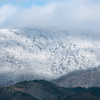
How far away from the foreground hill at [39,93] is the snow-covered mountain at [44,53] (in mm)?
42674

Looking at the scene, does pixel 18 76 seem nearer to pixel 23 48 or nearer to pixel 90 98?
pixel 23 48

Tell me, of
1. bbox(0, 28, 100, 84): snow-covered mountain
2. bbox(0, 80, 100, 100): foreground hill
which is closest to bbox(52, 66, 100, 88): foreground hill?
bbox(0, 28, 100, 84): snow-covered mountain

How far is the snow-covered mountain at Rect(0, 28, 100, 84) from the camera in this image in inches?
5281

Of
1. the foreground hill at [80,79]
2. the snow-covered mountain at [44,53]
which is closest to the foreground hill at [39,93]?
the foreground hill at [80,79]

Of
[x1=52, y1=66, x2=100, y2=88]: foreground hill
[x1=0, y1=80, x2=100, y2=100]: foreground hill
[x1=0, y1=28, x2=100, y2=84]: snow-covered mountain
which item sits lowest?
[x1=0, y1=80, x2=100, y2=100]: foreground hill

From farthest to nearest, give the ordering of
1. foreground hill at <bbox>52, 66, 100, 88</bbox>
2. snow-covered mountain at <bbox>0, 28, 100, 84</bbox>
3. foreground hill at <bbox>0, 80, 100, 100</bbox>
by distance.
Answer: snow-covered mountain at <bbox>0, 28, 100, 84</bbox>
foreground hill at <bbox>52, 66, 100, 88</bbox>
foreground hill at <bbox>0, 80, 100, 100</bbox>

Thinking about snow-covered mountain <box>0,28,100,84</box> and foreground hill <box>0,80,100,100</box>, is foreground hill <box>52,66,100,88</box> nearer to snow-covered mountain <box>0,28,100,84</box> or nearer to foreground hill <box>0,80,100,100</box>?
snow-covered mountain <box>0,28,100,84</box>

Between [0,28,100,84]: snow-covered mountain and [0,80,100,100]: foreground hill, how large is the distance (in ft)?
140

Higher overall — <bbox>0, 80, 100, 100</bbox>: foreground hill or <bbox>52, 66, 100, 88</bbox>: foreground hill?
<bbox>52, 66, 100, 88</bbox>: foreground hill

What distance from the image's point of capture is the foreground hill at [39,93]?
73062mm

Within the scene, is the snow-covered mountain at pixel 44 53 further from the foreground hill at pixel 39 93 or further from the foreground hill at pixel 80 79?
the foreground hill at pixel 39 93

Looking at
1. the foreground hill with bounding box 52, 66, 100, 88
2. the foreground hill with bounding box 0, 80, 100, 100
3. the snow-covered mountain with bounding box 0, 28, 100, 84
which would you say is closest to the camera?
the foreground hill with bounding box 0, 80, 100, 100

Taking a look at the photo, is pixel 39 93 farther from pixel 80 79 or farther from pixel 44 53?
pixel 44 53

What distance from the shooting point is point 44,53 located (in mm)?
149250
